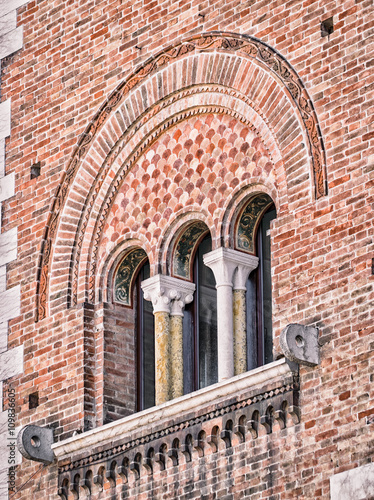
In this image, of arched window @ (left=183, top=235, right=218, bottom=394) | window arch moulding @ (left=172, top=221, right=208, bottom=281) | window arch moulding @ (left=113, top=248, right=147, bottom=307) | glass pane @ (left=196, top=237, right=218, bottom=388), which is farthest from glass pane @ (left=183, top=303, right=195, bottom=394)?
window arch moulding @ (left=113, top=248, right=147, bottom=307)

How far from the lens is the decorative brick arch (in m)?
16.3

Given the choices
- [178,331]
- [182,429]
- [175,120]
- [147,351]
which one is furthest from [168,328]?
[175,120]

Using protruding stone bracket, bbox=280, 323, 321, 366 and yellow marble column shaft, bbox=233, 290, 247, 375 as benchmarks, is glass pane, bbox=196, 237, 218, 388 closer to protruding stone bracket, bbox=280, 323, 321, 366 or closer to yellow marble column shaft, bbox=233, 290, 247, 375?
yellow marble column shaft, bbox=233, 290, 247, 375

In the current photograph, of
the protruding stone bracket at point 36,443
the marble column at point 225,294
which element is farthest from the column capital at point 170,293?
the protruding stone bracket at point 36,443

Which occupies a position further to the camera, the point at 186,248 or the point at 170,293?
the point at 186,248

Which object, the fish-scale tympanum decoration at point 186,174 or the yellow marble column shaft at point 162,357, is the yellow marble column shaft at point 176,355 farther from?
the fish-scale tympanum decoration at point 186,174

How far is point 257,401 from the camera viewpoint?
15562 mm

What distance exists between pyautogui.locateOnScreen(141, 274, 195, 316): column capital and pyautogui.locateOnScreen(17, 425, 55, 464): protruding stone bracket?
170 cm

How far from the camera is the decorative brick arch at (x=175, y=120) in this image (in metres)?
16.3

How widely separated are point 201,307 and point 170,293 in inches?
14.1

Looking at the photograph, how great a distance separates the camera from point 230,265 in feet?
54.7

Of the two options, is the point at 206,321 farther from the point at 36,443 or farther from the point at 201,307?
the point at 36,443

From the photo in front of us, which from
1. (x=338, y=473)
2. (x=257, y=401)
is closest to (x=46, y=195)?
(x=257, y=401)

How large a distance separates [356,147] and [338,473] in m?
2.99
